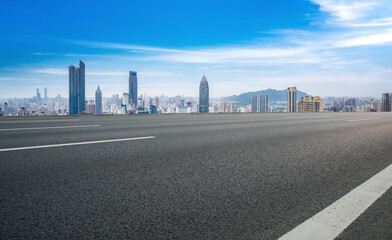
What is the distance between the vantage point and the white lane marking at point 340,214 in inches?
69.8

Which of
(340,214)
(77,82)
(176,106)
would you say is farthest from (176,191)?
(77,82)

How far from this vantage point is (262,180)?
3041 mm

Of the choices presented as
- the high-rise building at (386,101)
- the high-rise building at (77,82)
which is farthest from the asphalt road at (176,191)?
the high-rise building at (77,82)

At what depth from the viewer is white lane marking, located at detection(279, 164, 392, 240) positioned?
1772 millimetres

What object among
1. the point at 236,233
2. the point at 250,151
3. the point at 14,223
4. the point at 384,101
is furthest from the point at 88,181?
the point at 384,101

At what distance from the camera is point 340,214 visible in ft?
6.89

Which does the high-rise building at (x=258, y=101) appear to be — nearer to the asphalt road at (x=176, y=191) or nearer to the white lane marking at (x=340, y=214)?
the asphalt road at (x=176, y=191)

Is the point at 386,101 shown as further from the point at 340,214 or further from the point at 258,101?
the point at 258,101

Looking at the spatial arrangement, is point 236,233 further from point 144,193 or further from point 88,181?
point 88,181

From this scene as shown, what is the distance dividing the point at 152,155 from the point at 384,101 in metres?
65.9

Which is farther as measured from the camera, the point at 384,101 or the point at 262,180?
the point at 384,101

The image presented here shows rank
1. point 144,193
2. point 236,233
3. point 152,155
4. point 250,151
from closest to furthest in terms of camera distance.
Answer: point 236,233 < point 144,193 < point 152,155 < point 250,151

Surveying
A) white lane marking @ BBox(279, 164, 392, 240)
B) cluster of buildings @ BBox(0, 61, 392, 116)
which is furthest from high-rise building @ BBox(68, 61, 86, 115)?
white lane marking @ BBox(279, 164, 392, 240)

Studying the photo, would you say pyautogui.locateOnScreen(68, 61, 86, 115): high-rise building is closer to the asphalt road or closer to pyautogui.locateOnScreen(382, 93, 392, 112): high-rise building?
pyautogui.locateOnScreen(382, 93, 392, 112): high-rise building
